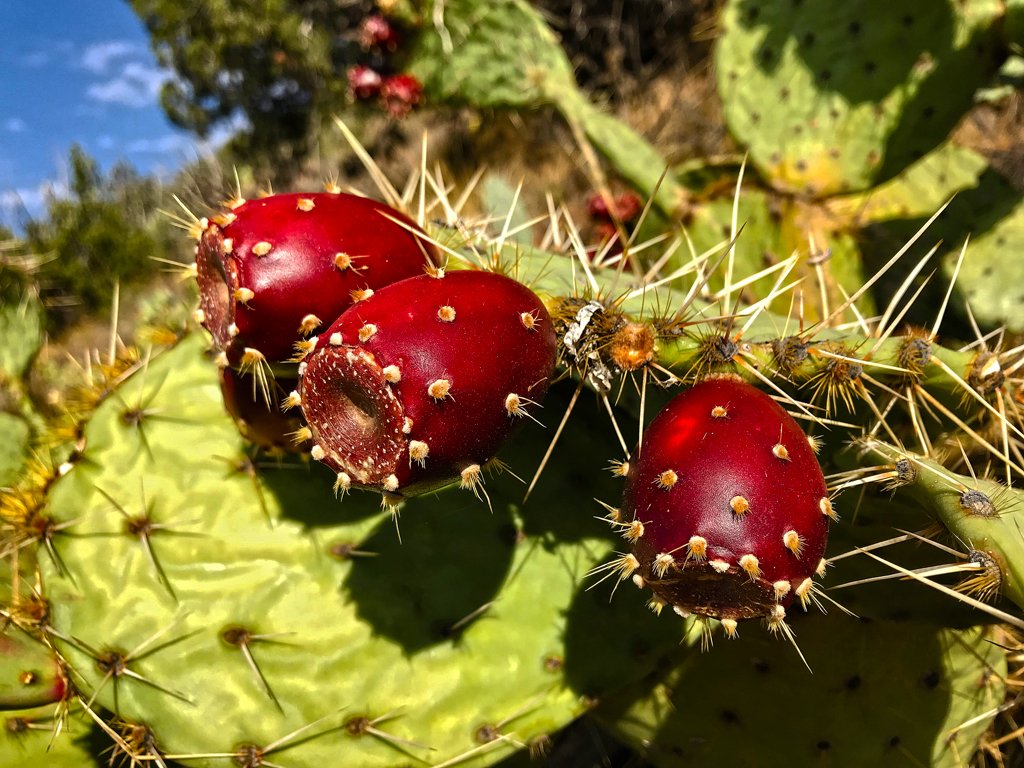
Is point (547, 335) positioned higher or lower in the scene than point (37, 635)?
higher

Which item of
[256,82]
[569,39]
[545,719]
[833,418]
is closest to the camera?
[833,418]

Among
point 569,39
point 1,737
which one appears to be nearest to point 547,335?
point 1,737

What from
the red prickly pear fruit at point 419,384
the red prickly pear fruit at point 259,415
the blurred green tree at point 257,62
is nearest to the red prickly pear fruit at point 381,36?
the red prickly pear fruit at point 259,415

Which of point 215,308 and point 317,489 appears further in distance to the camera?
point 317,489

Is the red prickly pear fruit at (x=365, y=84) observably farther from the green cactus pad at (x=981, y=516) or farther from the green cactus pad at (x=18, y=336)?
the green cactus pad at (x=981, y=516)

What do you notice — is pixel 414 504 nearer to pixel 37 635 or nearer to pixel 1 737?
pixel 37 635

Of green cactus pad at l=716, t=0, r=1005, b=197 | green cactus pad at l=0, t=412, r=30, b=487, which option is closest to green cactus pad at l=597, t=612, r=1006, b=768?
green cactus pad at l=716, t=0, r=1005, b=197

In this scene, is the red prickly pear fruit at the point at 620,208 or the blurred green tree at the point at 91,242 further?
the blurred green tree at the point at 91,242

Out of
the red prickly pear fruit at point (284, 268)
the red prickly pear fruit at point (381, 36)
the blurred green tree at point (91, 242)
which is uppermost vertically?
the red prickly pear fruit at point (284, 268)

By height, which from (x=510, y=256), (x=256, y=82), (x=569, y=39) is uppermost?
(x=510, y=256)
